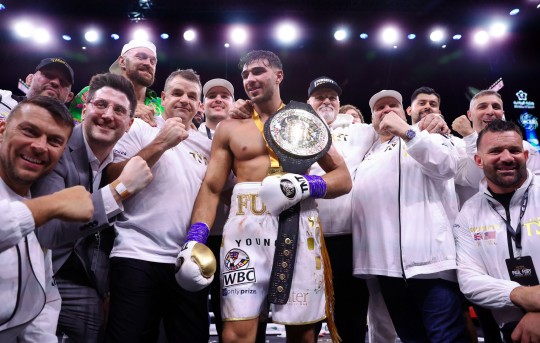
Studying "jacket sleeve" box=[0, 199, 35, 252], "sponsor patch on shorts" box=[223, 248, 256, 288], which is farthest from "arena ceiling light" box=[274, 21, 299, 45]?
"jacket sleeve" box=[0, 199, 35, 252]

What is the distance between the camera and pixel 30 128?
5.34 feet

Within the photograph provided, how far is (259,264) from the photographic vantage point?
2.03 meters

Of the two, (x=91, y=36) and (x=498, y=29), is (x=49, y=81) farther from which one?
(x=498, y=29)

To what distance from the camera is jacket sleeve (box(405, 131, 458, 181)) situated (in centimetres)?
236

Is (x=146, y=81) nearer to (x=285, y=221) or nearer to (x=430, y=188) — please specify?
(x=285, y=221)

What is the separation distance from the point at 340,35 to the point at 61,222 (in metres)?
6.59

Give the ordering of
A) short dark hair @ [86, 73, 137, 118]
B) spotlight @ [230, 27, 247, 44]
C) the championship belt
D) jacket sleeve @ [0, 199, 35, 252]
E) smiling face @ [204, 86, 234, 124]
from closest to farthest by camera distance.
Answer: jacket sleeve @ [0, 199, 35, 252] → the championship belt → short dark hair @ [86, 73, 137, 118] → smiling face @ [204, 86, 234, 124] → spotlight @ [230, 27, 247, 44]

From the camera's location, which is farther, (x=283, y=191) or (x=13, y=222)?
(x=283, y=191)

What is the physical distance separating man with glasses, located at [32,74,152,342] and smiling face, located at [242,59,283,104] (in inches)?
25.1

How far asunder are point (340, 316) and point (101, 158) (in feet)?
5.57

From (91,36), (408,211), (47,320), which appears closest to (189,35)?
(91,36)

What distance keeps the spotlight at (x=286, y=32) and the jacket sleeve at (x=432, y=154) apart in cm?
528

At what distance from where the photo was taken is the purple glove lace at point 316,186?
2039 mm

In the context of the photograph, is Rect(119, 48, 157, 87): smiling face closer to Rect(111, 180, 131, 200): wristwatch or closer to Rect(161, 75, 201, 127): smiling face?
Rect(161, 75, 201, 127): smiling face
